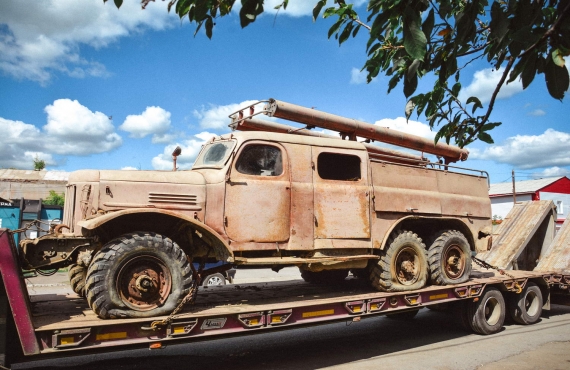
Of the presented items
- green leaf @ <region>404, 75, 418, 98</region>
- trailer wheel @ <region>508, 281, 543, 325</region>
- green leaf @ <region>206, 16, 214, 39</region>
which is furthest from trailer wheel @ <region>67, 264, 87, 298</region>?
trailer wheel @ <region>508, 281, 543, 325</region>

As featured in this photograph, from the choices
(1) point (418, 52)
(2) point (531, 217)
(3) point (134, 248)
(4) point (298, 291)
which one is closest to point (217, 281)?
(4) point (298, 291)

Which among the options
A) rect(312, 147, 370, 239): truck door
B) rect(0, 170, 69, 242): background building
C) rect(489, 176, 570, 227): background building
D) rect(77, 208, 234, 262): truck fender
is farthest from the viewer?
rect(489, 176, 570, 227): background building

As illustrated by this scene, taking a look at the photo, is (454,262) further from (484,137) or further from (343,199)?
(484,137)

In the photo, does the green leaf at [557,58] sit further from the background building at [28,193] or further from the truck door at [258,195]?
the background building at [28,193]

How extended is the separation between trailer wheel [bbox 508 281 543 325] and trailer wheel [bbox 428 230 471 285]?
1744 mm

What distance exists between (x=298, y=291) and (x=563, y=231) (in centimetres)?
768

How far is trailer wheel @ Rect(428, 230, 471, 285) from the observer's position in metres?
7.70

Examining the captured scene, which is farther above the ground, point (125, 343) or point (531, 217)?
point (531, 217)

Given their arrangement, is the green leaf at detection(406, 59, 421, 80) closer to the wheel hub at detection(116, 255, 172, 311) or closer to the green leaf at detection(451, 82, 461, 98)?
the green leaf at detection(451, 82, 461, 98)

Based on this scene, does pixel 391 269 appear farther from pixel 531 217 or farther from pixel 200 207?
pixel 531 217

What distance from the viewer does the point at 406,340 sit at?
8.16 meters

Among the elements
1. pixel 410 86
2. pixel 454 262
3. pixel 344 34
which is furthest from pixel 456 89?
pixel 454 262

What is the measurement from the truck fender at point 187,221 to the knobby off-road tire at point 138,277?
10.9 inches

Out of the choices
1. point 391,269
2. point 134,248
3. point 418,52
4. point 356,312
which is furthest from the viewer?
point 391,269
